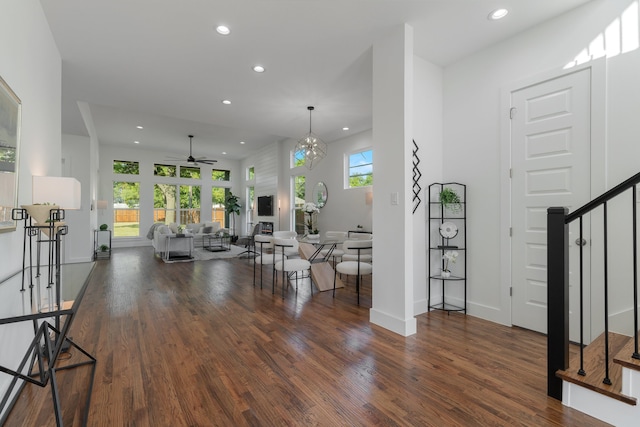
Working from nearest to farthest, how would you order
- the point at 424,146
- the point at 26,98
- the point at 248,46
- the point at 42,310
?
1. the point at 42,310
2. the point at 26,98
3. the point at 248,46
4. the point at 424,146

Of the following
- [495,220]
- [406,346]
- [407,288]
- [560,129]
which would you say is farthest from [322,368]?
[560,129]

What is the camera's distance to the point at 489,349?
8.58ft

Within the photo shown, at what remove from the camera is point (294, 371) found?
226 centimetres

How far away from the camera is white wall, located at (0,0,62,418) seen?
6.41 ft

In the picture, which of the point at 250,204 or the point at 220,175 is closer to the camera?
the point at 250,204

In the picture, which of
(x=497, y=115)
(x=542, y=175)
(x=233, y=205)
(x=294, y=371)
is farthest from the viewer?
(x=233, y=205)

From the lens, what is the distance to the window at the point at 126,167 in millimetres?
10409

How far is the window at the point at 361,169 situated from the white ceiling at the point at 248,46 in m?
1.64

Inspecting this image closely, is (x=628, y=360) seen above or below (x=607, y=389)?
above

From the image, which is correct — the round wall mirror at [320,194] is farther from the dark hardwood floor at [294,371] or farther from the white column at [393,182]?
the white column at [393,182]

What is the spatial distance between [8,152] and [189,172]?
33.8 feet

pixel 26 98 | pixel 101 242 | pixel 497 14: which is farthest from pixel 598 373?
pixel 101 242

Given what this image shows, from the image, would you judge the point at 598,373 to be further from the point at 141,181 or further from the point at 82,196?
the point at 141,181

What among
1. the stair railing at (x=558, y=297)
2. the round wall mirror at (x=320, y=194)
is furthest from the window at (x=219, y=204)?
the stair railing at (x=558, y=297)
